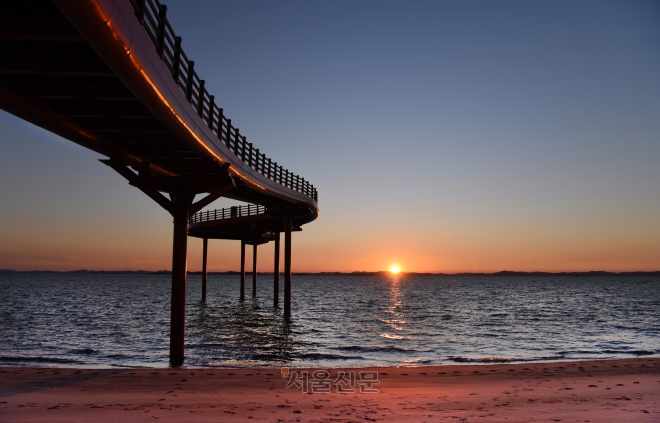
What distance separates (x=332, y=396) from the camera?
38.6 feet

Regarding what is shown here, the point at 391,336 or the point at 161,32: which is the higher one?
the point at 161,32

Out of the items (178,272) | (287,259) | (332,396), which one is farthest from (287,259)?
(332,396)

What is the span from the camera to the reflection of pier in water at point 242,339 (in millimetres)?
21312

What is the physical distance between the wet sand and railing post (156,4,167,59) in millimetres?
7108

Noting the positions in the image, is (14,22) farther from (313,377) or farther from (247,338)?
(247,338)

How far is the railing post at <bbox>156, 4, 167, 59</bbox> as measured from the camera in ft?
35.1

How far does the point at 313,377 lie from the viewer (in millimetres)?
14547

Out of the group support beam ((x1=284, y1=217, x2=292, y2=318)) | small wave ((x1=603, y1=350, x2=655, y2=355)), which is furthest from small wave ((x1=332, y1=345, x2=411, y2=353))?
support beam ((x1=284, y1=217, x2=292, y2=318))

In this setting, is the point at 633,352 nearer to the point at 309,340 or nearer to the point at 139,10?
the point at 309,340

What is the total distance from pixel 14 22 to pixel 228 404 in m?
7.85

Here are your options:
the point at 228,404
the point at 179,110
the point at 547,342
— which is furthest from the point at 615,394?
the point at 547,342

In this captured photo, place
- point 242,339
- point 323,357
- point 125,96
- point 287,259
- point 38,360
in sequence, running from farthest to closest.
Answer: point 287,259, point 242,339, point 323,357, point 38,360, point 125,96

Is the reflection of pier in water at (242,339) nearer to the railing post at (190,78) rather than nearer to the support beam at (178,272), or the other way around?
the support beam at (178,272)

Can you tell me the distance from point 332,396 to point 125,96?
7704mm
